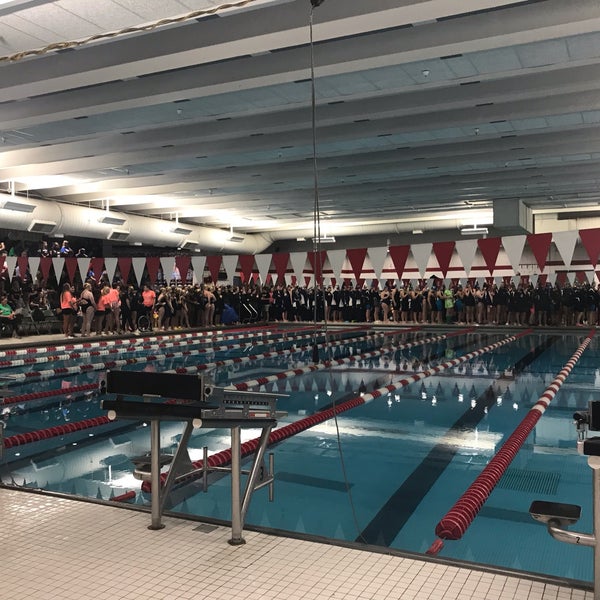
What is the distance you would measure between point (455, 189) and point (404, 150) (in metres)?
4.60

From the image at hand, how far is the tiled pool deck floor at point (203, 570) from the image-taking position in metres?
2.26

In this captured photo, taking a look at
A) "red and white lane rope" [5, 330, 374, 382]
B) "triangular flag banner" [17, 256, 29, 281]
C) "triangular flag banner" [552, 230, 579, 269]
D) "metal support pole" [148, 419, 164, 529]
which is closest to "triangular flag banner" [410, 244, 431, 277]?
"triangular flag banner" [552, 230, 579, 269]

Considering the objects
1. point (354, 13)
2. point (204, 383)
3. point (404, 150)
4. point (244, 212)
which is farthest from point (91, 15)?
point (244, 212)

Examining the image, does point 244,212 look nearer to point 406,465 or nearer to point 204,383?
point 406,465

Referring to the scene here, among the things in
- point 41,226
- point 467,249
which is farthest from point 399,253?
point 41,226

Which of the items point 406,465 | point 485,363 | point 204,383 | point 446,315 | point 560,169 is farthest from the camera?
point 446,315

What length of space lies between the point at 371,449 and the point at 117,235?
1442cm

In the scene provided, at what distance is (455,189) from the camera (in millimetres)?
16281

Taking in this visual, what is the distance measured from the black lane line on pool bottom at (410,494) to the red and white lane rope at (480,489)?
11.4 inches

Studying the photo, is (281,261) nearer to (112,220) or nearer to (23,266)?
(112,220)

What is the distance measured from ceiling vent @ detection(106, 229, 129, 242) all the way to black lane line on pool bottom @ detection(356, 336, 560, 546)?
44.7 feet

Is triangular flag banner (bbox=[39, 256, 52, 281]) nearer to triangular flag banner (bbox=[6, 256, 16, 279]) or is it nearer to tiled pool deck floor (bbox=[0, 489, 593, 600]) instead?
triangular flag banner (bbox=[6, 256, 16, 279])

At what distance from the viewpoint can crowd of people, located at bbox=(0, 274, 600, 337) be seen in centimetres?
1543

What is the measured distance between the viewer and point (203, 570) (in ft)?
8.07
